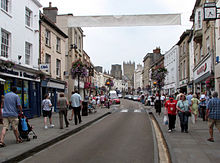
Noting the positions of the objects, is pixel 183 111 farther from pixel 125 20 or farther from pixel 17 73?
pixel 17 73

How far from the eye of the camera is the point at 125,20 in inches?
563

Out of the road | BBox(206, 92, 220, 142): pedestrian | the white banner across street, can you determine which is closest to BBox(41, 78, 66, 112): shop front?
the white banner across street

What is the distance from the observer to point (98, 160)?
6.78 meters

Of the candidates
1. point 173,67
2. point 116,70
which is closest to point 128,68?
point 116,70

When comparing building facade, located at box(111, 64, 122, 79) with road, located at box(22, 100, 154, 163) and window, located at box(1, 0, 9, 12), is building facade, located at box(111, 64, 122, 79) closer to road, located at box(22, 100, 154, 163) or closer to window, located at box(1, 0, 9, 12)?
window, located at box(1, 0, 9, 12)

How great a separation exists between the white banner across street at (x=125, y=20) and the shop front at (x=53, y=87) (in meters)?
8.41

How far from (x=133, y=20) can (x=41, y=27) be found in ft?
34.1

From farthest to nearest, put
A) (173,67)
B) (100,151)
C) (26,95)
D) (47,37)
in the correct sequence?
1. (173,67)
2. (47,37)
3. (26,95)
4. (100,151)

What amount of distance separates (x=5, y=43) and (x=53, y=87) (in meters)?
8.58

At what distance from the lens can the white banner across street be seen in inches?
549

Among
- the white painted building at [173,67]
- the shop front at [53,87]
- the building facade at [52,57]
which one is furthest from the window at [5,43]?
the white painted building at [173,67]

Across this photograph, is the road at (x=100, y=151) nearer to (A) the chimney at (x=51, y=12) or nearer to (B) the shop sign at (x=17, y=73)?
(B) the shop sign at (x=17, y=73)

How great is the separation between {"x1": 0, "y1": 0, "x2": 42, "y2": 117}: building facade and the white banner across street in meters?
4.39

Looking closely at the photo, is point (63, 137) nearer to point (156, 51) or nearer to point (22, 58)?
point (22, 58)
